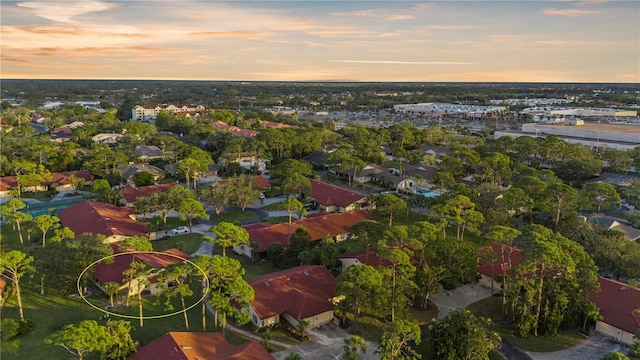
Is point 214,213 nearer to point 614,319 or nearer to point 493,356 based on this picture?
point 493,356

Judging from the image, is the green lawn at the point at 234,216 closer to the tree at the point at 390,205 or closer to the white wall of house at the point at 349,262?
the tree at the point at 390,205

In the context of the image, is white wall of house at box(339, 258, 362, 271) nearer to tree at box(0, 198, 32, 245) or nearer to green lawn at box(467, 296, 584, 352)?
green lawn at box(467, 296, 584, 352)

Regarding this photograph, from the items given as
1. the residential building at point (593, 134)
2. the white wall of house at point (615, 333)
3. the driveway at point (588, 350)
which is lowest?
the driveway at point (588, 350)

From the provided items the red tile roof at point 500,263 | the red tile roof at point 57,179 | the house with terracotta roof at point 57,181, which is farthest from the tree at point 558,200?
the red tile roof at point 57,179

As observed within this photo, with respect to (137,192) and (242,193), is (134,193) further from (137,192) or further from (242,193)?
(242,193)

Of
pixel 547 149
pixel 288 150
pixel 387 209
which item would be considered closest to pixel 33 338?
pixel 387 209
